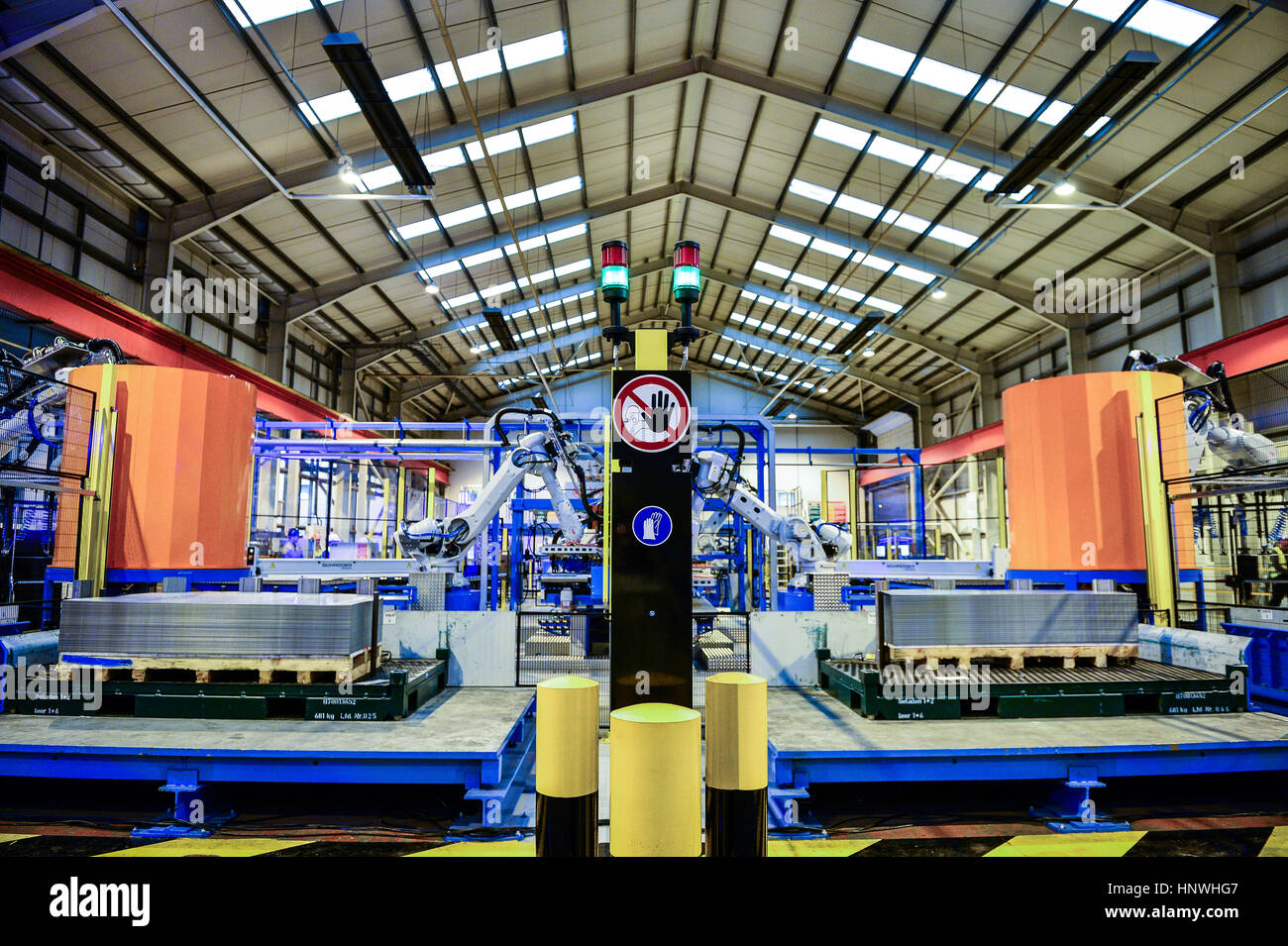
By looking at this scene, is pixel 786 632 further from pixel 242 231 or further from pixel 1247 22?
pixel 242 231

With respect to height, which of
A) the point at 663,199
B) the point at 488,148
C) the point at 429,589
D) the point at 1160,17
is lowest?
the point at 429,589

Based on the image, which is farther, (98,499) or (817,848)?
(98,499)

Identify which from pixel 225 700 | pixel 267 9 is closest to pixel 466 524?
pixel 225 700

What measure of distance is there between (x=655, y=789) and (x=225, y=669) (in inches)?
169

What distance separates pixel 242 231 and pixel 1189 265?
21209 millimetres

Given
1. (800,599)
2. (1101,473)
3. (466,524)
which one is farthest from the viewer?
(800,599)

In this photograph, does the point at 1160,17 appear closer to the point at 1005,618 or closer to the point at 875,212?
the point at 875,212

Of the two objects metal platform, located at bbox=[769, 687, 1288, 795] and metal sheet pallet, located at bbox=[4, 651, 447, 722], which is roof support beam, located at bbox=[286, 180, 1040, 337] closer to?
metal sheet pallet, located at bbox=[4, 651, 447, 722]

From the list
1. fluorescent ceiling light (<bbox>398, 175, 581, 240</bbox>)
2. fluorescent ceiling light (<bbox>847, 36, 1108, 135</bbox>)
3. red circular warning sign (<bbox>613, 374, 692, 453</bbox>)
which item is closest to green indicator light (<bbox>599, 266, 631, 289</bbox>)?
red circular warning sign (<bbox>613, 374, 692, 453</bbox>)

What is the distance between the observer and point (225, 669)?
5398 mm

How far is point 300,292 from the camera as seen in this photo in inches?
734

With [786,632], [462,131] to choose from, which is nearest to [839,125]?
[462,131]
